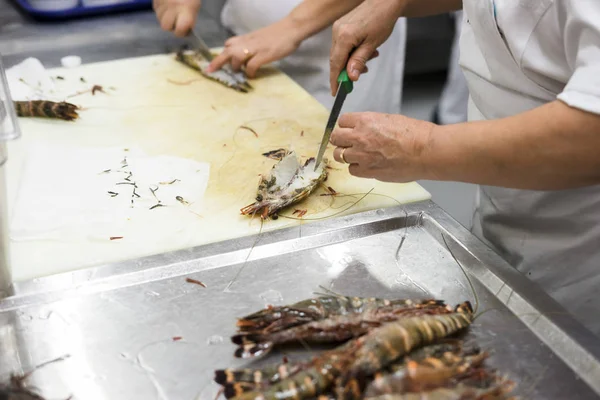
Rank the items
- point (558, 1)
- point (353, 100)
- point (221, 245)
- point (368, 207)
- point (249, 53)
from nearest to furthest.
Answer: point (558, 1), point (221, 245), point (368, 207), point (249, 53), point (353, 100)

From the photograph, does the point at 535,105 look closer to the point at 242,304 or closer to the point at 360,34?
the point at 360,34

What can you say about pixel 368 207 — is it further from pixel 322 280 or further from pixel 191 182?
pixel 191 182

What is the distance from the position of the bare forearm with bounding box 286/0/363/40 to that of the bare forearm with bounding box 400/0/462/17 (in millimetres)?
503

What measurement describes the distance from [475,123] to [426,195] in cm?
49

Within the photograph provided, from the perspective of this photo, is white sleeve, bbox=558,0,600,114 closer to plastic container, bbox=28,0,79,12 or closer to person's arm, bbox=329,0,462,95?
person's arm, bbox=329,0,462,95

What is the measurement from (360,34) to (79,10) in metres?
1.93

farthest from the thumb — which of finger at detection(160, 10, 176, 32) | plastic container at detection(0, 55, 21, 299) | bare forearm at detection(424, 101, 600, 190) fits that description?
finger at detection(160, 10, 176, 32)

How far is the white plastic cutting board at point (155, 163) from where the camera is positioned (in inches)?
68.7

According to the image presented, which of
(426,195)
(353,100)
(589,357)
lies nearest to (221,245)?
(426,195)

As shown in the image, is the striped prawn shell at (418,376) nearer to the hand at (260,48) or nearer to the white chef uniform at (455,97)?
the hand at (260,48)

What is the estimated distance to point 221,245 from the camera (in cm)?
A: 170

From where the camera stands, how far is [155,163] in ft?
6.93

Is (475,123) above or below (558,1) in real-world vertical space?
below

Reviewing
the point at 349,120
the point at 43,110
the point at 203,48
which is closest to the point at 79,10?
the point at 203,48
